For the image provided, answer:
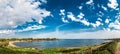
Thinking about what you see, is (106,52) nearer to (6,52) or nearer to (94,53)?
(94,53)

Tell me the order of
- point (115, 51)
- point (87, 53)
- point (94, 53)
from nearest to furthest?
point (115, 51)
point (94, 53)
point (87, 53)

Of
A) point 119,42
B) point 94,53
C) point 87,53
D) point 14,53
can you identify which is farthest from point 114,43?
point 14,53

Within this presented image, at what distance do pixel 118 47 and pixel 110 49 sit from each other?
931 mm

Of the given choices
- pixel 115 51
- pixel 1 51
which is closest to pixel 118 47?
pixel 115 51

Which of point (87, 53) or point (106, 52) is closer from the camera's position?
point (106, 52)

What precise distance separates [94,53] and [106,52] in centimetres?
196

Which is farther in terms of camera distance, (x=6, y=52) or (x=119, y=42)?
(x=6, y=52)

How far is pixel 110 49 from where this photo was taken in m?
24.2


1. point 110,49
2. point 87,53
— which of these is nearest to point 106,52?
point 110,49

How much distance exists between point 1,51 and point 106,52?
45.4ft

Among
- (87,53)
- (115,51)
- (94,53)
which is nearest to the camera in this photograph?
(115,51)

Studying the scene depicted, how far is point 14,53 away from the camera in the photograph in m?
28.0

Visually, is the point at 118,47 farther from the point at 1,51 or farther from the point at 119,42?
the point at 1,51

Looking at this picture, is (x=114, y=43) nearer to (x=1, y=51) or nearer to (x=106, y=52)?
(x=106, y=52)
